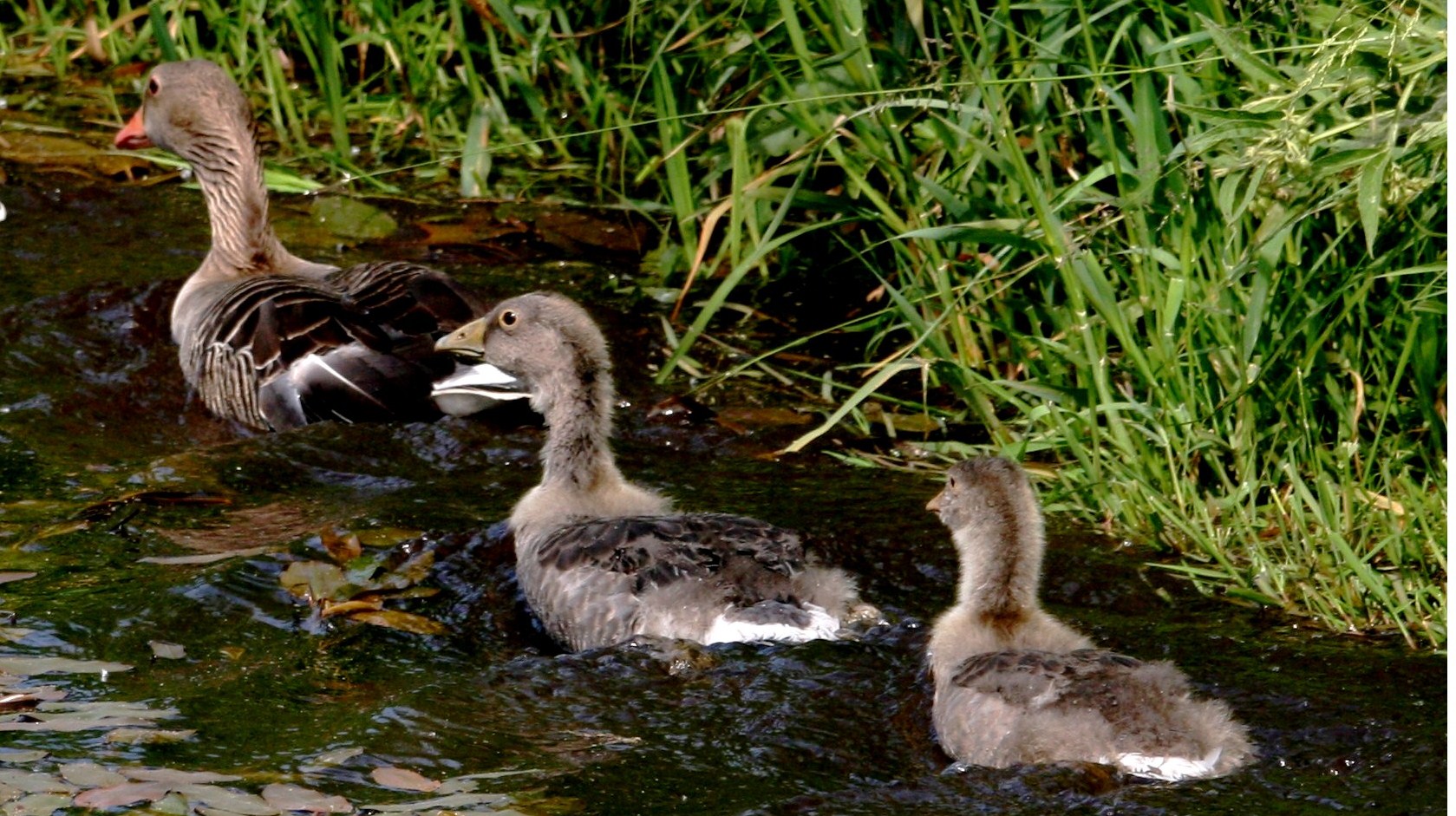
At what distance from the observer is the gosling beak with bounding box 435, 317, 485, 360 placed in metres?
6.86

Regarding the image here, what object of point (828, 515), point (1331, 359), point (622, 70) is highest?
point (622, 70)

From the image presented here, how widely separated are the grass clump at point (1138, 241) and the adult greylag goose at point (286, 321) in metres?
1.01

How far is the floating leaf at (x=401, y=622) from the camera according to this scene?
5.66 metres

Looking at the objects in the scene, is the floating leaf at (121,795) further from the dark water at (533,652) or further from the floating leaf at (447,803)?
the floating leaf at (447,803)

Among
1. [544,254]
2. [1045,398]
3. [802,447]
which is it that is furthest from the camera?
[544,254]

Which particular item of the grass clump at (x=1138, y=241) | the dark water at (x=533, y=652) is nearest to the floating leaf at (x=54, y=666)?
the dark water at (x=533, y=652)

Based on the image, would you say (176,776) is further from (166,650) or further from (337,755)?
(166,650)

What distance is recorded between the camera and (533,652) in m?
5.75

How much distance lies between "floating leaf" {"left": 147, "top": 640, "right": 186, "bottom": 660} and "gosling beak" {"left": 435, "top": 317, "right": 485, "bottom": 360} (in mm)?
1740

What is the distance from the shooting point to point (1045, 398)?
6617mm

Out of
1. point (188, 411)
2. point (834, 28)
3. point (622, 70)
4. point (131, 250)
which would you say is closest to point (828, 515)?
point (834, 28)

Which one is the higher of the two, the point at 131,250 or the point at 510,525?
the point at 131,250

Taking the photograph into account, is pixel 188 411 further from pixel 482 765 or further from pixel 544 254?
pixel 482 765

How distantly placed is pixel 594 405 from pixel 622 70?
11.3 feet
